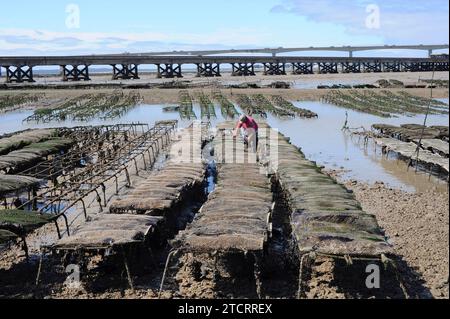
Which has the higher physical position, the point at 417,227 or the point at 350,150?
the point at 350,150

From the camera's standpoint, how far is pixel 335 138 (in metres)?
26.4

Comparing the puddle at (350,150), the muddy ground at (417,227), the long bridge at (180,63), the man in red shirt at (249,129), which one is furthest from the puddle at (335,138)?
the long bridge at (180,63)

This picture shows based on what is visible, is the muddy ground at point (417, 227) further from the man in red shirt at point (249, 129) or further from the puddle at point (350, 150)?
the man in red shirt at point (249, 129)

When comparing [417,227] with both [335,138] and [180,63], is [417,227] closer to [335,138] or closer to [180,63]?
[335,138]


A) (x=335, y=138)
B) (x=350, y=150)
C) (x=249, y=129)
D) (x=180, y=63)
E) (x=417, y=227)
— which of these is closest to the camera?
(x=417, y=227)

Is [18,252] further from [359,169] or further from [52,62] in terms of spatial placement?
[52,62]

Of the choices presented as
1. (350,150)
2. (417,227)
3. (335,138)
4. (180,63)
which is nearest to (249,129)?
(350,150)

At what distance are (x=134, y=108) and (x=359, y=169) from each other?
27.8 metres

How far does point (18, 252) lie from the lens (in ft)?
35.7

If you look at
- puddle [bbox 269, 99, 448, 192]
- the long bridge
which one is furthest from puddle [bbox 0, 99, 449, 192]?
the long bridge

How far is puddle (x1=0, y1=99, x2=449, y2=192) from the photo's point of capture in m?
17.6

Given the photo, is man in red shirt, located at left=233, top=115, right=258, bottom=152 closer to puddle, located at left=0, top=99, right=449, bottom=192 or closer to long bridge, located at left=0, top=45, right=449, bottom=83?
puddle, located at left=0, top=99, right=449, bottom=192
